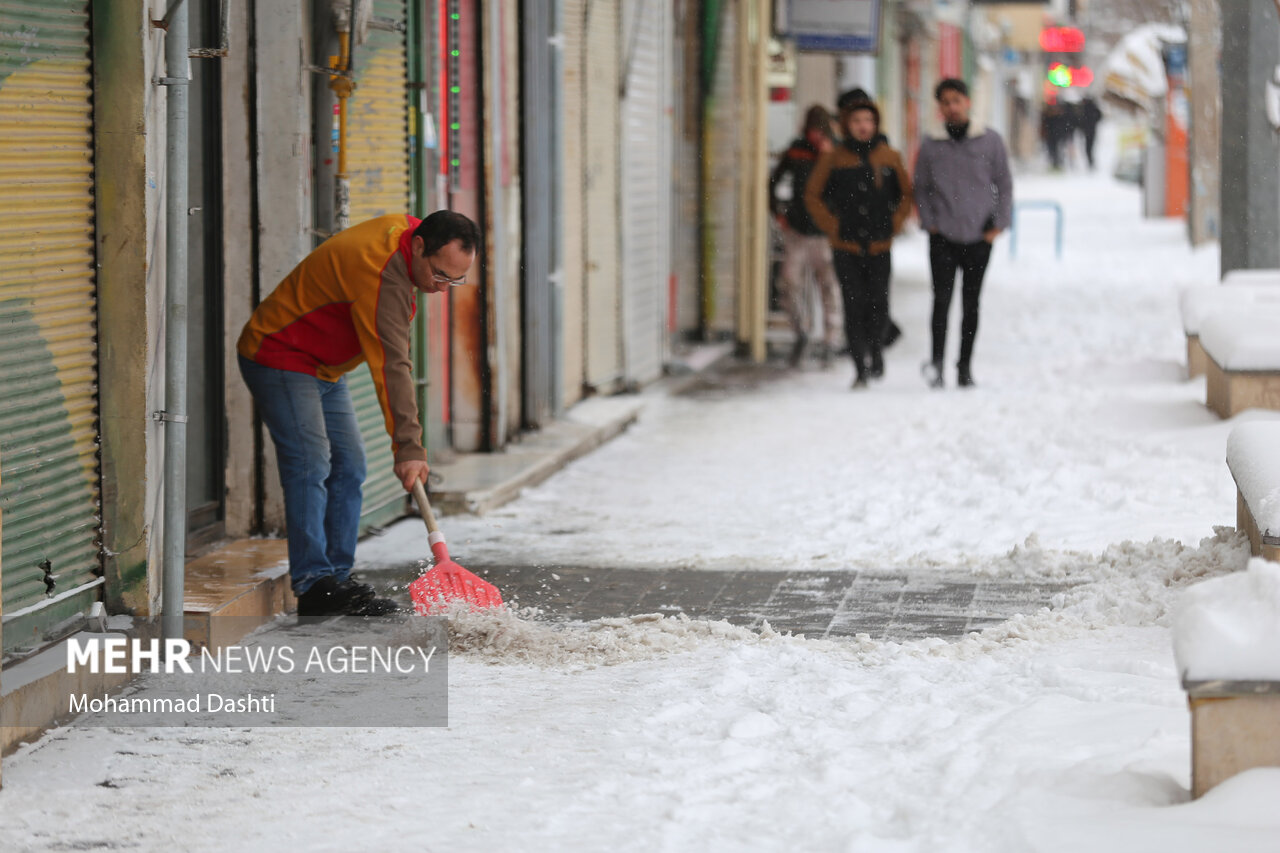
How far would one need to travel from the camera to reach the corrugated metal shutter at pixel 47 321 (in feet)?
17.4

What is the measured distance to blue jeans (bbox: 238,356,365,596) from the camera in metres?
6.27

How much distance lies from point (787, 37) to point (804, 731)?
10748 millimetres

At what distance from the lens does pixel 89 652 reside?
216 inches

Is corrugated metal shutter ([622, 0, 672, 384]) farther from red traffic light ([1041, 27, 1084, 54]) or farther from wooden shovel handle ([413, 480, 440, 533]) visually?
red traffic light ([1041, 27, 1084, 54])

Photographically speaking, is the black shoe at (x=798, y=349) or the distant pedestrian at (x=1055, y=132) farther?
the distant pedestrian at (x=1055, y=132)

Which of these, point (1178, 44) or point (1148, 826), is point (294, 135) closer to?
point (1148, 826)

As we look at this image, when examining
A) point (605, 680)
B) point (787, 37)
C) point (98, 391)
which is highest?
point (787, 37)

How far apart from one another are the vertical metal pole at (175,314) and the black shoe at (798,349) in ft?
30.3

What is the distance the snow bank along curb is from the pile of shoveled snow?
1.57 metres

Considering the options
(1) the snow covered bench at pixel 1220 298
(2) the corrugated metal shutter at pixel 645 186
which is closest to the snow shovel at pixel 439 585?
(1) the snow covered bench at pixel 1220 298

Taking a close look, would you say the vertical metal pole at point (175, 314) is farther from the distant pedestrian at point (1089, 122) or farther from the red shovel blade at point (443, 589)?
the distant pedestrian at point (1089, 122)

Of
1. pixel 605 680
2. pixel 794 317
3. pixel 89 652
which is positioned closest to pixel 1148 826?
pixel 605 680

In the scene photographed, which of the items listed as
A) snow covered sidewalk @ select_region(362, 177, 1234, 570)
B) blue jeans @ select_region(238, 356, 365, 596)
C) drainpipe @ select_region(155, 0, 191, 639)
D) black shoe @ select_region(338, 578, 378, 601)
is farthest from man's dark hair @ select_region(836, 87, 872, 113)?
drainpipe @ select_region(155, 0, 191, 639)

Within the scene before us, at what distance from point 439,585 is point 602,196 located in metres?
6.56
